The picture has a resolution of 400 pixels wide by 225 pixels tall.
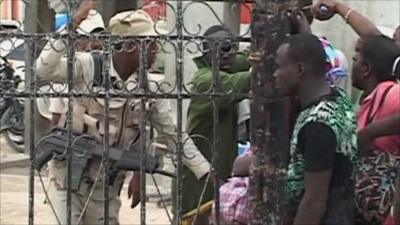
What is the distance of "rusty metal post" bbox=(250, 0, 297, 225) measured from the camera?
3.10 metres

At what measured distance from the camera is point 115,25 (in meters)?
5.18

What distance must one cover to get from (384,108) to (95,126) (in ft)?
4.89

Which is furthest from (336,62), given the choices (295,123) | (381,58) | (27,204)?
(27,204)

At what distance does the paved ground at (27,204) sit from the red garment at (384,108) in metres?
3.41

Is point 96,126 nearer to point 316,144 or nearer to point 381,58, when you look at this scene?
point 381,58

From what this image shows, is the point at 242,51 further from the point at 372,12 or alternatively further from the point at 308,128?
the point at 372,12

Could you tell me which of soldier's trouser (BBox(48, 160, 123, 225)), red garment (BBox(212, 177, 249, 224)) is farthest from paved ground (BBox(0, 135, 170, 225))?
red garment (BBox(212, 177, 249, 224))

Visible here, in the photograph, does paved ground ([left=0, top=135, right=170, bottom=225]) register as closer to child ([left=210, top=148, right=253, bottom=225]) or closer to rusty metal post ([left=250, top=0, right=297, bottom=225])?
child ([left=210, top=148, right=253, bottom=225])

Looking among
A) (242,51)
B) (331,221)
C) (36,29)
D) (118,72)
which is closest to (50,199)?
(118,72)

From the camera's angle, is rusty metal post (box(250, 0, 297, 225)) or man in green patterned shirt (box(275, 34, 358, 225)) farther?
man in green patterned shirt (box(275, 34, 358, 225))

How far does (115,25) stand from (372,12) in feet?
14.8

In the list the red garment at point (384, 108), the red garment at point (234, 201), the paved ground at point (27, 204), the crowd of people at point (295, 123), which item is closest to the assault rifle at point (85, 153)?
the crowd of people at point (295, 123)

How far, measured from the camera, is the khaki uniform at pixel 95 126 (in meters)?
4.98

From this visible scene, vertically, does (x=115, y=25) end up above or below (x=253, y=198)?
above
